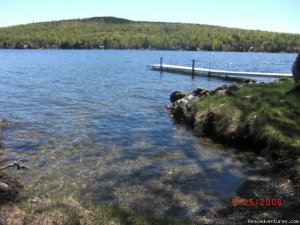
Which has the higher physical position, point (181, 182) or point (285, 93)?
point (285, 93)

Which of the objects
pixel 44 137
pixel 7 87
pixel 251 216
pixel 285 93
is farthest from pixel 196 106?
pixel 7 87

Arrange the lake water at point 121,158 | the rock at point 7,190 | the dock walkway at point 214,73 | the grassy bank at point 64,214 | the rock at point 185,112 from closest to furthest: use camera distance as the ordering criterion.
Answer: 1. the grassy bank at point 64,214
2. the rock at point 7,190
3. the lake water at point 121,158
4. the rock at point 185,112
5. the dock walkway at point 214,73

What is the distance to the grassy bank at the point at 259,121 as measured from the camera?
1246 cm

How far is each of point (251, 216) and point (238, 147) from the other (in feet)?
21.3

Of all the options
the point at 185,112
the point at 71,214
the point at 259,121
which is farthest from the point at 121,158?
the point at 185,112

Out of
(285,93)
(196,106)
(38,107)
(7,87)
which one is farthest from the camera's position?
(7,87)

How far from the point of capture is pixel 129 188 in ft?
34.8

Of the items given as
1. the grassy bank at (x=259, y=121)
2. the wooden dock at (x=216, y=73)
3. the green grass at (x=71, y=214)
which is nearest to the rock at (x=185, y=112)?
the grassy bank at (x=259, y=121)

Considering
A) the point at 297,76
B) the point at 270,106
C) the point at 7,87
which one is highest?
the point at 297,76

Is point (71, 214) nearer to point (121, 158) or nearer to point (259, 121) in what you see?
point (121, 158)

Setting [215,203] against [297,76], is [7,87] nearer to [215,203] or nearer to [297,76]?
[297,76]

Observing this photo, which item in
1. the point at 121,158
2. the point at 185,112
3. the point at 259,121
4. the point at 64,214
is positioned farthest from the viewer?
the point at 185,112

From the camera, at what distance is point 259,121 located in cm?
1450

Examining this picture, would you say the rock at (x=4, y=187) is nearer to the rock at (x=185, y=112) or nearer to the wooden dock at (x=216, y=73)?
the rock at (x=185, y=112)
